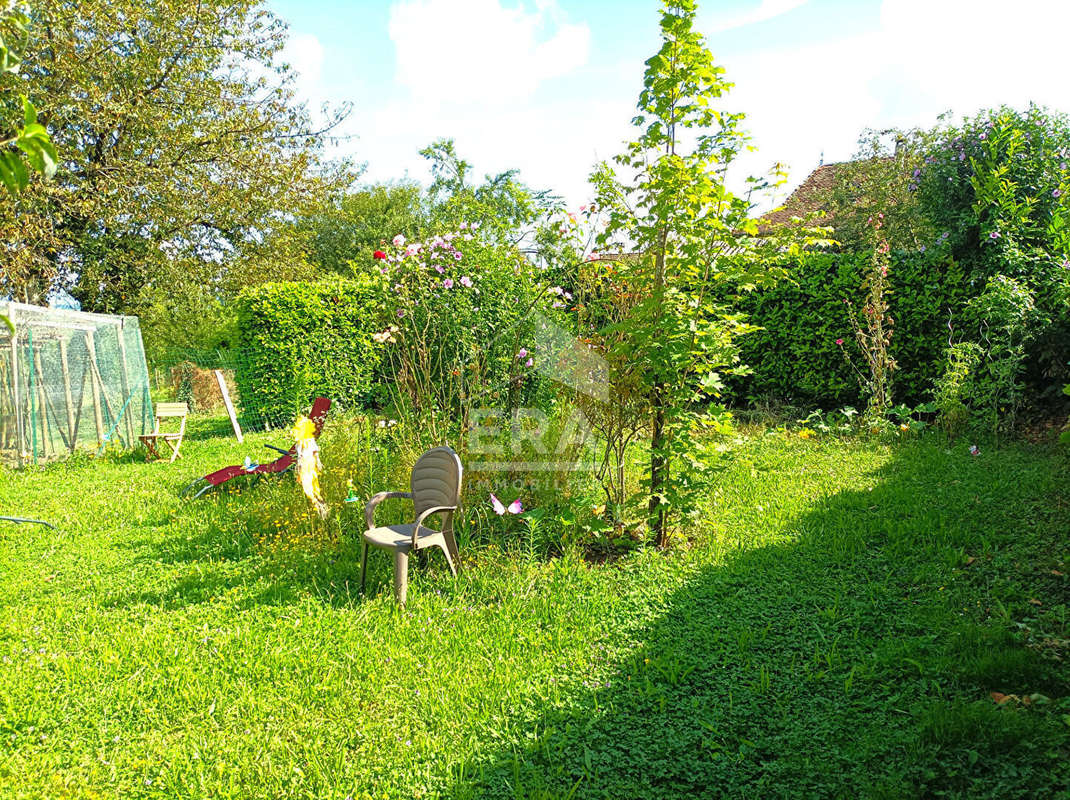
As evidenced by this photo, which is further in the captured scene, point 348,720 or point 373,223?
point 373,223

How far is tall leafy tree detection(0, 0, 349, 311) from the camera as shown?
11.8 metres

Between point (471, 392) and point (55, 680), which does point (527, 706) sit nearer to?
point (55, 680)

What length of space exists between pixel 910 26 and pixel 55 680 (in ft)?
23.1

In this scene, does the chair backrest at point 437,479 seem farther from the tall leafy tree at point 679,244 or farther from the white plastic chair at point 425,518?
the tall leafy tree at point 679,244

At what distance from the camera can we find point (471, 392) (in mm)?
5207

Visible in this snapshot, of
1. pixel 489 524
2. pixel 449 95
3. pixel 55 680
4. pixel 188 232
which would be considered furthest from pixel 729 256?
pixel 188 232

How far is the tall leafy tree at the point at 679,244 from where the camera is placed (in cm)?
404

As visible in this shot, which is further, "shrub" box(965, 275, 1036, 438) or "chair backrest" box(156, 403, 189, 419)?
"chair backrest" box(156, 403, 189, 419)

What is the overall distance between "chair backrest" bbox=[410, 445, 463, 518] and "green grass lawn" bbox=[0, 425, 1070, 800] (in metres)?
0.48

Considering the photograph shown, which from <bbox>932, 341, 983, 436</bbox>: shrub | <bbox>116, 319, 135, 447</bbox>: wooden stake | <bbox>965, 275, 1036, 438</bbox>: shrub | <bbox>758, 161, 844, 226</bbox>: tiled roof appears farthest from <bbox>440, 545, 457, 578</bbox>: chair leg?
<bbox>758, 161, 844, 226</bbox>: tiled roof

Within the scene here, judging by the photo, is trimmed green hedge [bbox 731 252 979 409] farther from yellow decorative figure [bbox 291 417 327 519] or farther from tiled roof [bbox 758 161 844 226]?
tiled roof [bbox 758 161 844 226]

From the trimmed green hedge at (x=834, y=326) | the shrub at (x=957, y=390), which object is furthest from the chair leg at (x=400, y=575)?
the shrub at (x=957, y=390)

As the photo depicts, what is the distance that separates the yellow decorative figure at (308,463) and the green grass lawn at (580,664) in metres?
0.49

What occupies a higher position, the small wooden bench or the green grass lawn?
the small wooden bench
